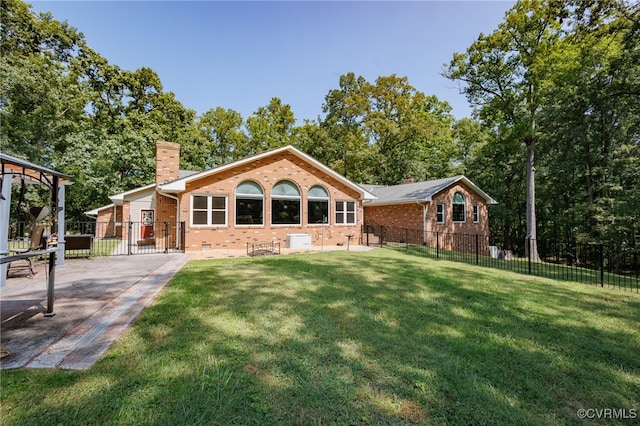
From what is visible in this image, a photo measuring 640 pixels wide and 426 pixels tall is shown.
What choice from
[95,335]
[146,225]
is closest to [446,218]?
[95,335]

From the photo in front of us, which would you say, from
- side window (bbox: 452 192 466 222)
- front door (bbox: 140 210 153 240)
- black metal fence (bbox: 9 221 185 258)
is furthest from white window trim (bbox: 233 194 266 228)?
side window (bbox: 452 192 466 222)

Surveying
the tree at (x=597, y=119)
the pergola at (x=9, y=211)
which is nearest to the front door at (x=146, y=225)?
the pergola at (x=9, y=211)

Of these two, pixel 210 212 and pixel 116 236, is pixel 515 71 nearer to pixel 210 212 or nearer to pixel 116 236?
pixel 210 212

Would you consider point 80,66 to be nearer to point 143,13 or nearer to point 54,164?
point 54,164

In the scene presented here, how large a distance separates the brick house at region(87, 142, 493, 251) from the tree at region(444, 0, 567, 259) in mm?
4573

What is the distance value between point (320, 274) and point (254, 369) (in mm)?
→ 4600

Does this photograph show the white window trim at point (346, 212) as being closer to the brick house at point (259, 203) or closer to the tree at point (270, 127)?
the brick house at point (259, 203)

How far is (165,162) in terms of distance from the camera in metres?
14.6

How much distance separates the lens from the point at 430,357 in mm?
3252

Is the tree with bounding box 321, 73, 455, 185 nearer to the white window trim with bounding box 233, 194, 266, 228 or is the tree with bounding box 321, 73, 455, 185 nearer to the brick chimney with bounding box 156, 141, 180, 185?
the white window trim with bounding box 233, 194, 266, 228

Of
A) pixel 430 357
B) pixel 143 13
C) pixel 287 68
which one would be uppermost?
pixel 287 68

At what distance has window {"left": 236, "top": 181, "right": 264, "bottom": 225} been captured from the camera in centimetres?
1348

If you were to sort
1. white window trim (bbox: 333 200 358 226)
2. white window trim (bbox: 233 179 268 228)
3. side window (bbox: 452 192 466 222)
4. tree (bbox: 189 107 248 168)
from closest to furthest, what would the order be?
white window trim (bbox: 233 179 268 228) < white window trim (bbox: 333 200 358 226) < side window (bbox: 452 192 466 222) < tree (bbox: 189 107 248 168)

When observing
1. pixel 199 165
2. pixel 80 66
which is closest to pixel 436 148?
pixel 199 165
